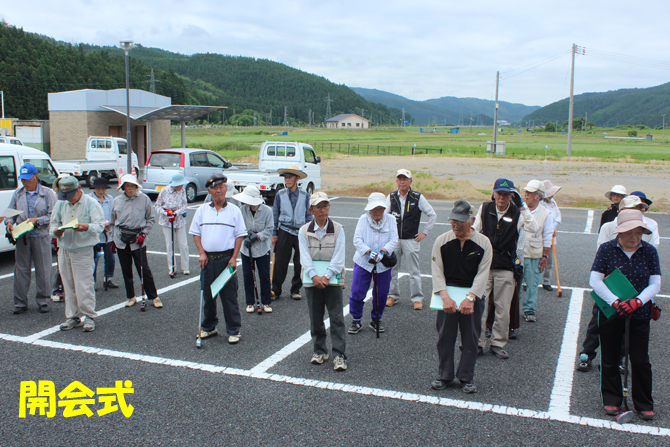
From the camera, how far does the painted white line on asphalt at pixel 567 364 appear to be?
172 inches

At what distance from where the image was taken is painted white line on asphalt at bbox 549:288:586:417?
4379mm

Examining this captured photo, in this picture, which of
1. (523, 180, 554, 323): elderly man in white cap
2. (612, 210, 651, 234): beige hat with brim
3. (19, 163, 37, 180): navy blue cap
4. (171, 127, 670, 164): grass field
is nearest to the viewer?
(612, 210, 651, 234): beige hat with brim

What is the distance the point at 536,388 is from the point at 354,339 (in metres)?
2.03

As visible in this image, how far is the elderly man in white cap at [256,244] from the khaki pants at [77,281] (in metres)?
1.85

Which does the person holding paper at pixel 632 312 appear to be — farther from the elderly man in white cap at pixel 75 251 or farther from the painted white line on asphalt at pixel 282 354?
the elderly man in white cap at pixel 75 251

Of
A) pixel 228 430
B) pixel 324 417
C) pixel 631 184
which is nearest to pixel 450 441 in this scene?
pixel 324 417

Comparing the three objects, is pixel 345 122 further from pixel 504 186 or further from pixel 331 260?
pixel 331 260

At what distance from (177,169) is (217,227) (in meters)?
13.3

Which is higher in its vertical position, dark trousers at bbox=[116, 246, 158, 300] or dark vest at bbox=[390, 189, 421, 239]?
dark vest at bbox=[390, 189, 421, 239]

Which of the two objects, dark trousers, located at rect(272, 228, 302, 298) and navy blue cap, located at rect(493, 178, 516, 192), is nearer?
navy blue cap, located at rect(493, 178, 516, 192)

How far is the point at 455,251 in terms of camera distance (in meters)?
4.55

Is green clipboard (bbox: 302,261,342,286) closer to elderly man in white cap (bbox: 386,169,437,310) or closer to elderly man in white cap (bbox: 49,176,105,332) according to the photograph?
elderly man in white cap (bbox: 386,169,437,310)

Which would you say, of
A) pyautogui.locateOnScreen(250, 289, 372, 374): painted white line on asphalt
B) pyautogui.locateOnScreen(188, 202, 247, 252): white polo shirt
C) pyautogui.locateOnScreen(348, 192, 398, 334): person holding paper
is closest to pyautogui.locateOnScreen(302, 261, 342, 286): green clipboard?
pyautogui.locateOnScreen(348, 192, 398, 334): person holding paper

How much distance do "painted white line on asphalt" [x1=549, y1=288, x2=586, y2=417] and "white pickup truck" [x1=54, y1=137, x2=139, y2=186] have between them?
828 inches
